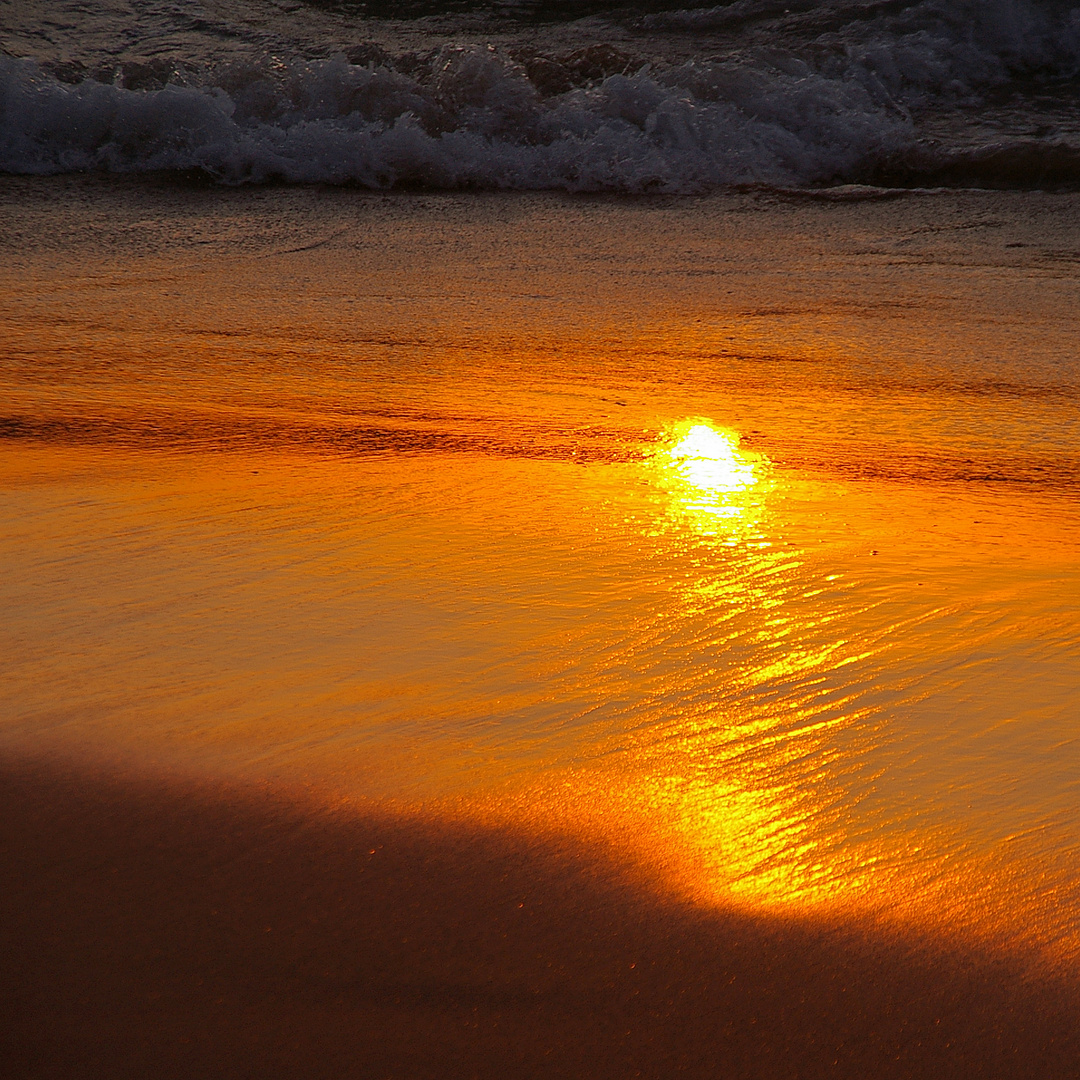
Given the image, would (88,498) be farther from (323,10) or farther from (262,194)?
(323,10)

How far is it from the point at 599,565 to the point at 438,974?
0.74m

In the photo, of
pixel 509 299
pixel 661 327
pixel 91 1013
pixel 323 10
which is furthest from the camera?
pixel 323 10

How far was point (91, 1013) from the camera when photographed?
0.75 metres

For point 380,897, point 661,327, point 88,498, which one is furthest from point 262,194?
point 380,897

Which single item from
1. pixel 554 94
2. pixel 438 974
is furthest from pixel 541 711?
pixel 554 94

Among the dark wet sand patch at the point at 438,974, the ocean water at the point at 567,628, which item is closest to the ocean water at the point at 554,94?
the ocean water at the point at 567,628

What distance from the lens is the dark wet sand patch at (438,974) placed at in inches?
28.6

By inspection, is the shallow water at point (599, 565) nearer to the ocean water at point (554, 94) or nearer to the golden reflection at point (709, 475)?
the golden reflection at point (709, 475)

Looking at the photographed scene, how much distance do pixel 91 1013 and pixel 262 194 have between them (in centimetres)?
466

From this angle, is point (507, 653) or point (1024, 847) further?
point (507, 653)

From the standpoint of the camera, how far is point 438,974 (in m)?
0.79

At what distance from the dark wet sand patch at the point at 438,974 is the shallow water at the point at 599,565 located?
0.05m

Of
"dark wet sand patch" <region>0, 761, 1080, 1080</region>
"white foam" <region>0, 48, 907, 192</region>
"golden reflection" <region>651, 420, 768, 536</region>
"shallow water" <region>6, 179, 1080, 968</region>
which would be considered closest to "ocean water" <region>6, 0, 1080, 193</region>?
"white foam" <region>0, 48, 907, 192</region>

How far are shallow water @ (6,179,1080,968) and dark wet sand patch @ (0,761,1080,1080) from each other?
1.9 inches
